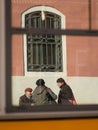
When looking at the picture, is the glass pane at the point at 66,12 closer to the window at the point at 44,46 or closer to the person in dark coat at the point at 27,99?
the window at the point at 44,46

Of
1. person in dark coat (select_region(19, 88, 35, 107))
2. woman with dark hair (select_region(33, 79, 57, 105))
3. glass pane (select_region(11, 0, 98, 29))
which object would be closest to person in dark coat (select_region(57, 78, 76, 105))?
woman with dark hair (select_region(33, 79, 57, 105))

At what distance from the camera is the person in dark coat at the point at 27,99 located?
4.20 m

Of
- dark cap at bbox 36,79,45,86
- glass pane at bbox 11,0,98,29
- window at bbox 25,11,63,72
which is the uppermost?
glass pane at bbox 11,0,98,29

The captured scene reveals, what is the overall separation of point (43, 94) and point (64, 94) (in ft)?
0.54

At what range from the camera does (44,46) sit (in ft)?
14.0

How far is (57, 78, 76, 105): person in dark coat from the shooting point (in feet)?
14.1

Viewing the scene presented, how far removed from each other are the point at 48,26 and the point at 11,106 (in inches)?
26.5

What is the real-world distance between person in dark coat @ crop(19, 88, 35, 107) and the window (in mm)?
171

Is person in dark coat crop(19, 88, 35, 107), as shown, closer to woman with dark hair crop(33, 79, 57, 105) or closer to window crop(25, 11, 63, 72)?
woman with dark hair crop(33, 79, 57, 105)

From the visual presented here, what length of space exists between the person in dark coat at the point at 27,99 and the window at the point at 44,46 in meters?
0.17

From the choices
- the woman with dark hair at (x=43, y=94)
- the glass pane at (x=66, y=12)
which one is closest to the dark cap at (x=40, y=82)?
the woman with dark hair at (x=43, y=94)

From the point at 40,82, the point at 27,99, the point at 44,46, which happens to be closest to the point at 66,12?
the point at 44,46

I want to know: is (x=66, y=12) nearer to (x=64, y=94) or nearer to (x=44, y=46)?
(x=44, y=46)

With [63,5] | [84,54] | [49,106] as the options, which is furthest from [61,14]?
[49,106]
